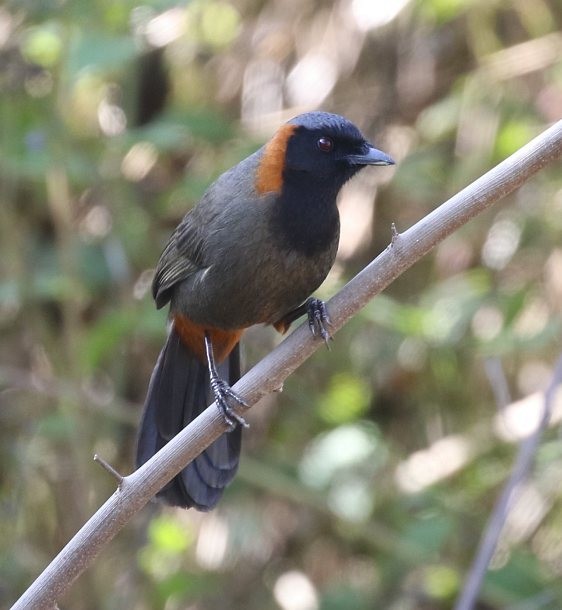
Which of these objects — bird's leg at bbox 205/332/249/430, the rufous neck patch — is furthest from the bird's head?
bird's leg at bbox 205/332/249/430

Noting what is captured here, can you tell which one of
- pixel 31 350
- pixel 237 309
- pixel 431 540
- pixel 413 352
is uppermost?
pixel 31 350

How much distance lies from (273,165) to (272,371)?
3.00 ft

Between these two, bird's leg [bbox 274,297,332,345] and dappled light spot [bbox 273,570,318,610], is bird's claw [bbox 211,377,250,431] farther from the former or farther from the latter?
dappled light spot [bbox 273,570,318,610]

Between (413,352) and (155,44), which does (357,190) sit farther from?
(155,44)

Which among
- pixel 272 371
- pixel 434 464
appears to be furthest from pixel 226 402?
pixel 434 464

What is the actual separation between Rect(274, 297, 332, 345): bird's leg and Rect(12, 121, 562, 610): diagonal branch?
0.45 ft

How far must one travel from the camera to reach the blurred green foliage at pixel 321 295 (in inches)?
173

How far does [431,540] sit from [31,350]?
2086 millimetres

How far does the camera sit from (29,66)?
4.29 m

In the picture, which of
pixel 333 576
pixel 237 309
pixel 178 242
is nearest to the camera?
pixel 237 309

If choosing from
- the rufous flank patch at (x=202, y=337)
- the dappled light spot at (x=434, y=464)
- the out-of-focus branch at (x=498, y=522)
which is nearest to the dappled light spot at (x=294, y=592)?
the dappled light spot at (x=434, y=464)

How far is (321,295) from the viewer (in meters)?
4.59

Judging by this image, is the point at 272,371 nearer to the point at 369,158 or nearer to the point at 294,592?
the point at 369,158

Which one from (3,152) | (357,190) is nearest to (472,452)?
(357,190)
